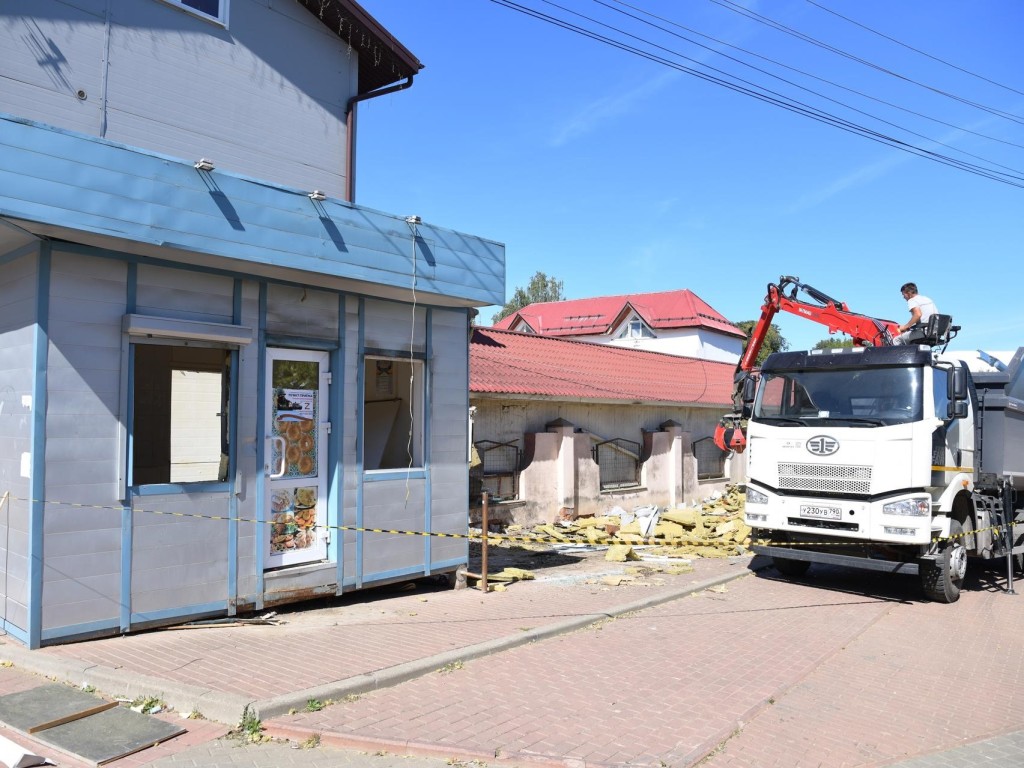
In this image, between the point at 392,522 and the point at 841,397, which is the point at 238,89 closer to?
the point at 392,522

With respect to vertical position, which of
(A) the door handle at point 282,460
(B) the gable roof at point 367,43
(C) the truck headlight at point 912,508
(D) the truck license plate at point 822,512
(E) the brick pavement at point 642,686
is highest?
(B) the gable roof at point 367,43

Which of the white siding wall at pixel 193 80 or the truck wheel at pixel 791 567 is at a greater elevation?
the white siding wall at pixel 193 80

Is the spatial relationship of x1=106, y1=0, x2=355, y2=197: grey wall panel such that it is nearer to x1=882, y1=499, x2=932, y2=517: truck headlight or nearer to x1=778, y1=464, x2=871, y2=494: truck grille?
x1=778, y1=464, x2=871, y2=494: truck grille

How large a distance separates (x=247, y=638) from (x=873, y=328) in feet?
32.3

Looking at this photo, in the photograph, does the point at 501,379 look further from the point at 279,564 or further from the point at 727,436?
the point at 279,564

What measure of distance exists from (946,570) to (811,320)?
15.0 ft

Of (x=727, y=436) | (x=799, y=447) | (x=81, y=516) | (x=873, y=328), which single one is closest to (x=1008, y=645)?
(x=799, y=447)

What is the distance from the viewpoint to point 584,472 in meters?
16.7

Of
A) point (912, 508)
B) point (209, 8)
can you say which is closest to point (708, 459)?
point (912, 508)

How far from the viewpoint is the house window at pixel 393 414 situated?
30.1ft

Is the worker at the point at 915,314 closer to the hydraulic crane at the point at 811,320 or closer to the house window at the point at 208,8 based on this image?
the hydraulic crane at the point at 811,320

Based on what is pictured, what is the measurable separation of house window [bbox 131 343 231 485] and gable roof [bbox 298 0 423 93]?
678cm

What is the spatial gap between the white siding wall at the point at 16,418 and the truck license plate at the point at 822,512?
27.4 ft

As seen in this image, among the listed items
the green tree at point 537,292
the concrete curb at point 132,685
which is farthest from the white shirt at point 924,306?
the green tree at point 537,292
